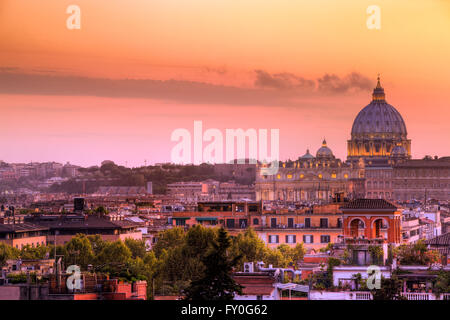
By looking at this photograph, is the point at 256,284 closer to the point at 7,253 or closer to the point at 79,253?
the point at 79,253

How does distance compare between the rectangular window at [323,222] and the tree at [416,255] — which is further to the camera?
the rectangular window at [323,222]

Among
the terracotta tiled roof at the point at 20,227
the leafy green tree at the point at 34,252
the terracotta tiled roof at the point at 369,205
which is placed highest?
the terracotta tiled roof at the point at 369,205

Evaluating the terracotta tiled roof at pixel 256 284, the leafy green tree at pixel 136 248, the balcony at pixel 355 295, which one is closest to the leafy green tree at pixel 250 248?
the leafy green tree at pixel 136 248

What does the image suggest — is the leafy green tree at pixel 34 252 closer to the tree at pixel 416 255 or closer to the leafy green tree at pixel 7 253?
the leafy green tree at pixel 7 253

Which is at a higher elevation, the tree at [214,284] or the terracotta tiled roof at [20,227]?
the terracotta tiled roof at [20,227]

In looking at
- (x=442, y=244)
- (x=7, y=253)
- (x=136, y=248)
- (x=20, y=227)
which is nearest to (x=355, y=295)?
(x=442, y=244)

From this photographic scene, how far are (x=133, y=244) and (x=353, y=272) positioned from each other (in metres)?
19.3

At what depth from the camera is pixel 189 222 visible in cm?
5888

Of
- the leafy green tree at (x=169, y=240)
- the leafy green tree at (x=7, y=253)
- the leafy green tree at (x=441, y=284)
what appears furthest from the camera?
the leafy green tree at (x=169, y=240)

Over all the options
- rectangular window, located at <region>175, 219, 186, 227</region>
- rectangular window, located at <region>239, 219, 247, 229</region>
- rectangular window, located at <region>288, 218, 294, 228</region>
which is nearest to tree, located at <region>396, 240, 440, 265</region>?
rectangular window, located at <region>288, 218, 294, 228</region>

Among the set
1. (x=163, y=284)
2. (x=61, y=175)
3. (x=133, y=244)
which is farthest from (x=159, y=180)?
(x=163, y=284)

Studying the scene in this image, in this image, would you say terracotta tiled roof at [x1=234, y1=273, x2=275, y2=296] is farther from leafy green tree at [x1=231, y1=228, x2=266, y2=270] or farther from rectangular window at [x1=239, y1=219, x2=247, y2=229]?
rectangular window at [x1=239, y1=219, x2=247, y2=229]

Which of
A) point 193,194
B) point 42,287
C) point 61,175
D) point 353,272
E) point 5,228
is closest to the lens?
point 42,287
